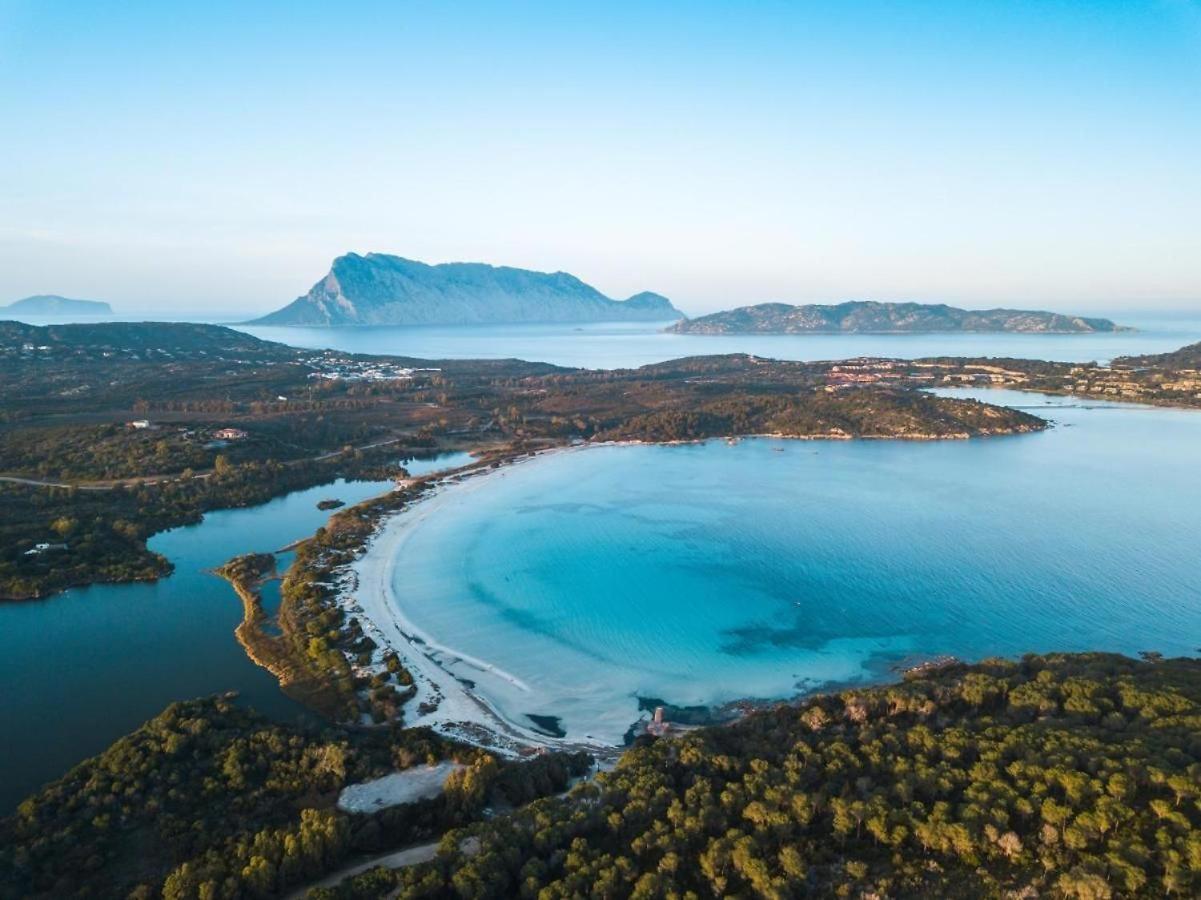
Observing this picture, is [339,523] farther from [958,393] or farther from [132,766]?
[958,393]

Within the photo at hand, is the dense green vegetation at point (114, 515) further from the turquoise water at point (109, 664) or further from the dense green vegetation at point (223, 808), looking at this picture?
the dense green vegetation at point (223, 808)

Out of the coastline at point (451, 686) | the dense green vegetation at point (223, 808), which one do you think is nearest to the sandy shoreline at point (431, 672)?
the coastline at point (451, 686)

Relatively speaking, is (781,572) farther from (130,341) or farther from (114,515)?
(130,341)

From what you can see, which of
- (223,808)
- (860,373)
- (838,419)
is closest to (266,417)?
(838,419)

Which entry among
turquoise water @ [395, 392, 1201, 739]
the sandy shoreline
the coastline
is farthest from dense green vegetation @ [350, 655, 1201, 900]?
turquoise water @ [395, 392, 1201, 739]

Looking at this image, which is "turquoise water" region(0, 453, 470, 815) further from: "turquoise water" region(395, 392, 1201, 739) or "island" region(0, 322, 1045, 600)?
"turquoise water" region(395, 392, 1201, 739)

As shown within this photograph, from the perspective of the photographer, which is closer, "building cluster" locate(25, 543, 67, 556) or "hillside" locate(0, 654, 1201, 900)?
"hillside" locate(0, 654, 1201, 900)
